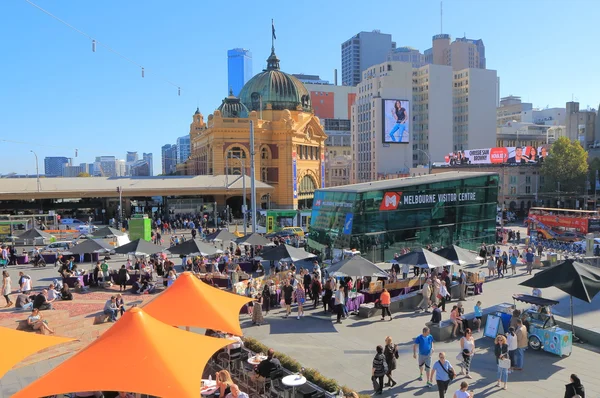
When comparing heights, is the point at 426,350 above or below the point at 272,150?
below

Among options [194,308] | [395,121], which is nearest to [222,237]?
[194,308]

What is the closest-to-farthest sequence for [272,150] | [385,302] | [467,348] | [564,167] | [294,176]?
[467,348] → [385,302] → [294,176] → [272,150] → [564,167]

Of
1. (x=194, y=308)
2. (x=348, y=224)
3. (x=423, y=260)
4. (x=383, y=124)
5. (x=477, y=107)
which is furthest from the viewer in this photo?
(x=477, y=107)

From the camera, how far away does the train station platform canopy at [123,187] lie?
5378 centimetres

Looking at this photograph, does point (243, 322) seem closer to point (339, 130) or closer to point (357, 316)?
point (357, 316)

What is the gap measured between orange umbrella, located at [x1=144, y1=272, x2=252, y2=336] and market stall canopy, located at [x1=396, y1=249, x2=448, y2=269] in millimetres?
Result: 9702

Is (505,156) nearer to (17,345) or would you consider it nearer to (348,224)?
(348,224)

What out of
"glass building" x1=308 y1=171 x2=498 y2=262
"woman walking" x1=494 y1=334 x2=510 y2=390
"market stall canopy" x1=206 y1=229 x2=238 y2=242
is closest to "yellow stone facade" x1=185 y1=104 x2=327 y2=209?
"market stall canopy" x1=206 y1=229 x2=238 y2=242

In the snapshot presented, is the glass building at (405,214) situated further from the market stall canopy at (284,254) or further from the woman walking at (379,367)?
the woman walking at (379,367)

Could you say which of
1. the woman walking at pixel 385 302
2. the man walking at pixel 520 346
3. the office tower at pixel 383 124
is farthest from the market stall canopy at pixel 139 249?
the office tower at pixel 383 124

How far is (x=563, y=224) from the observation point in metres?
46.2

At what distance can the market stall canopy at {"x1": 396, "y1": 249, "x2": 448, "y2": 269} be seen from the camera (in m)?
21.6

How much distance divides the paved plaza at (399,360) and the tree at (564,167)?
57527 mm

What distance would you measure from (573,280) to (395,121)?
305 ft
